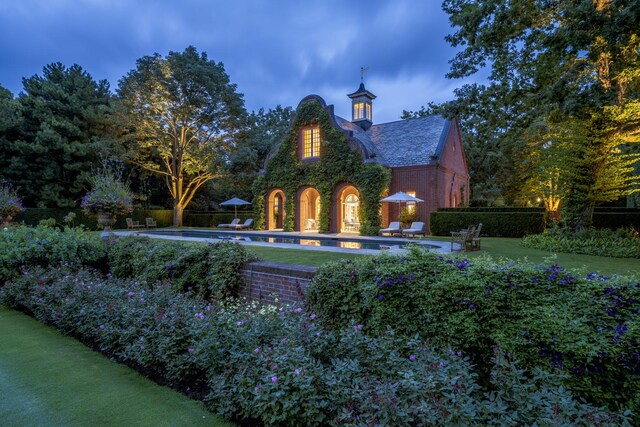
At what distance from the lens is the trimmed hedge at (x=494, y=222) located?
16078 millimetres

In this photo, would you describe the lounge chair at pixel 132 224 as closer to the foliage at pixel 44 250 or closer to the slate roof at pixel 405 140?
the slate roof at pixel 405 140

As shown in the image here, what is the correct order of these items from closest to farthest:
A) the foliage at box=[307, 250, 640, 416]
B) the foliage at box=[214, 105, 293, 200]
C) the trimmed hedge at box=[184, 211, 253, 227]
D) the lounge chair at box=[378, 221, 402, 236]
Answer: the foliage at box=[307, 250, 640, 416] < the lounge chair at box=[378, 221, 402, 236] < the foliage at box=[214, 105, 293, 200] < the trimmed hedge at box=[184, 211, 253, 227]

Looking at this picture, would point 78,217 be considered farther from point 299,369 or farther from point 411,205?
point 299,369

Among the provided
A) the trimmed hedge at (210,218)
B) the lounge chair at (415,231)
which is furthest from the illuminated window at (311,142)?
the lounge chair at (415,231)

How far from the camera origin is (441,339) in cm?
372

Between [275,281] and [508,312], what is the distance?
371 cm

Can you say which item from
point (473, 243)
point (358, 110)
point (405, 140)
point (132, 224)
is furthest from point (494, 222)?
point (132, 224)

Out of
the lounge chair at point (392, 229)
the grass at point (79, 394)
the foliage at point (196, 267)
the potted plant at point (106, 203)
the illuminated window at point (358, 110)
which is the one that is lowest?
the grass at point (79, 394)

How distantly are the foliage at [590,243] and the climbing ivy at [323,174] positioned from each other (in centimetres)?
846

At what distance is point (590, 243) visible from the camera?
10906mm

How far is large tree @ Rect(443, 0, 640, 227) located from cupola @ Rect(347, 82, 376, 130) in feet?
40.7

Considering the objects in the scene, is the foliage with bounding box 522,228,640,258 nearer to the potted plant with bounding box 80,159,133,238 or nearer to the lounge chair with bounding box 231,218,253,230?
the potted plant with bounding box 80,159,133,238

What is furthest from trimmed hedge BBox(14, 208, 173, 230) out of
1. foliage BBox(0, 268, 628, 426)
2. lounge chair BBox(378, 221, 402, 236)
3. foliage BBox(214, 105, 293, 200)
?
foliage BBox(0, 268, 628, 426)

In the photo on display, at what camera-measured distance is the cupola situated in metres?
25.5
